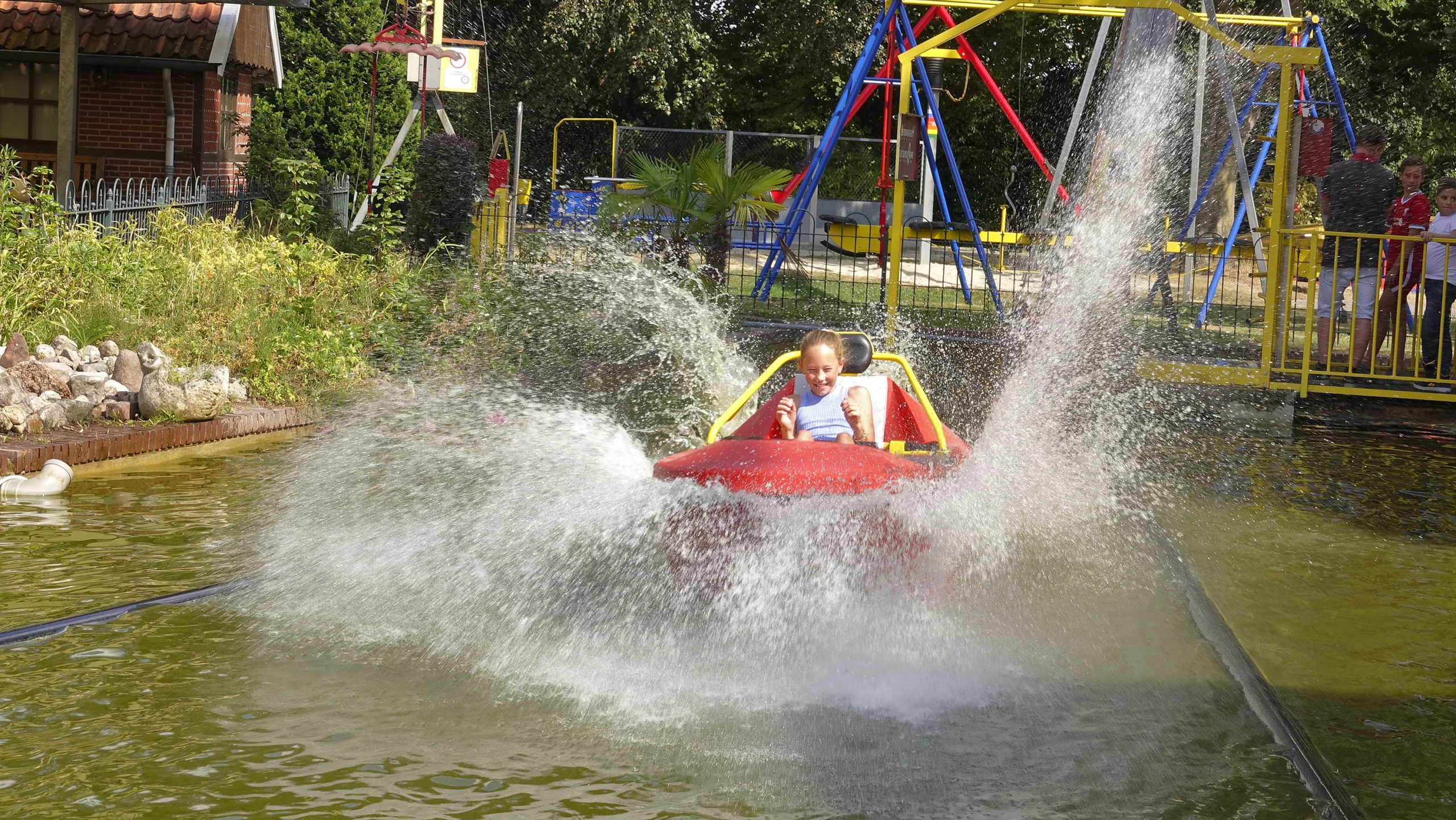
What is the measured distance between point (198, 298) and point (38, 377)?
2.02 metres

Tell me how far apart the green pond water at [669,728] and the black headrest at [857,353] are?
5.78ft

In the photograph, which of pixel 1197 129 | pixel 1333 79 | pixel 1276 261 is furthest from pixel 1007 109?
pixel 1276 261

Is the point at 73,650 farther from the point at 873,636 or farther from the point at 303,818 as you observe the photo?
the point at 873,636

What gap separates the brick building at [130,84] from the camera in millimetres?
17953

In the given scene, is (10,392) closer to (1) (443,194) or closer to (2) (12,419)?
(2) (12,419)

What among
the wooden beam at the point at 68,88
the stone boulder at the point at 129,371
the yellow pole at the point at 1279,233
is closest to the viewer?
the stone boulder at the point at 129,371

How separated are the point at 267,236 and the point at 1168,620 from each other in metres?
9.50

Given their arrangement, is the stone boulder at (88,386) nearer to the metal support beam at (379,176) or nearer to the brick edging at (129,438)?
the brick edging at (129,438)

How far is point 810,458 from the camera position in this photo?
607 cm

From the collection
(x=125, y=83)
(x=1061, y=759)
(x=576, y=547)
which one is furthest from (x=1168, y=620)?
(x=125, y=83)

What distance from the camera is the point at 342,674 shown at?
522 centimetres

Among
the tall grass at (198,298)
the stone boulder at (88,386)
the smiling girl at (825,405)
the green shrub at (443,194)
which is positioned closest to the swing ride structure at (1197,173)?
the green shrub at (443,194)

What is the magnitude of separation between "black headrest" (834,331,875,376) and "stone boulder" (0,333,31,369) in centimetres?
526

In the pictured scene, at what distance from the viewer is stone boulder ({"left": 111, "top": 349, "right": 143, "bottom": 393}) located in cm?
947
